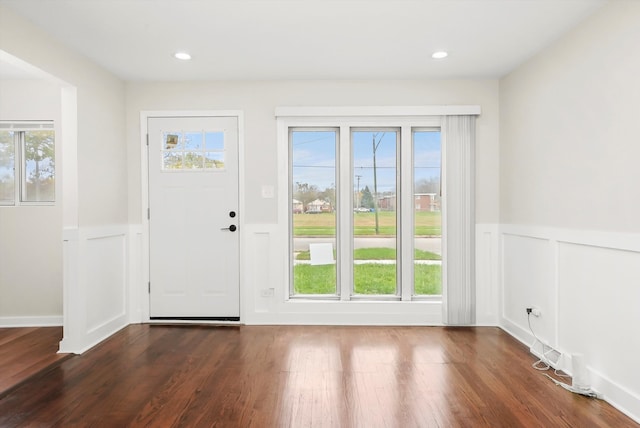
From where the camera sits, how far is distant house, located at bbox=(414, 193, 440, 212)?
408 centimetres

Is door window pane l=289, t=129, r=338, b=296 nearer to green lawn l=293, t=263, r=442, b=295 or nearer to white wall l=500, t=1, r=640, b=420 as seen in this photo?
green lawn l=293, t=263, r=442, b=295

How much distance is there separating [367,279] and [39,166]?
11.7ft

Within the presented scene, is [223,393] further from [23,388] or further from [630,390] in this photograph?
[630,390]

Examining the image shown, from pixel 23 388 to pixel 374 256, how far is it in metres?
3.08

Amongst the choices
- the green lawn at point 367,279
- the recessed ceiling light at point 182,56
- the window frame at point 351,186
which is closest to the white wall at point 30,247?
the recessed ceiling light at point 182,56

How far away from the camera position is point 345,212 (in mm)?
4047

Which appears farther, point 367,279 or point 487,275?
point 367,279

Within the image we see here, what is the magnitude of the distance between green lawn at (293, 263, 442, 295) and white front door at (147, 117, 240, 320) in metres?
0.71

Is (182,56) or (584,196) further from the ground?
(182,56)

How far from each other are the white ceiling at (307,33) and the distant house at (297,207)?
129cm

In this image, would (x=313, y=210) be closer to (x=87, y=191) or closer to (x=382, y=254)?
(x=382, y=254)

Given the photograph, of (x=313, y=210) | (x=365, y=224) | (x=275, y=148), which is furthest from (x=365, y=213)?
(x=275, y=148)

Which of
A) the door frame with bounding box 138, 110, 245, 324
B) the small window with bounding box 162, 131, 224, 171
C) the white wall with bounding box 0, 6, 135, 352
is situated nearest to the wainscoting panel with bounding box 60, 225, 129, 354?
the white wall with bounding box 0, 6, 135, 352

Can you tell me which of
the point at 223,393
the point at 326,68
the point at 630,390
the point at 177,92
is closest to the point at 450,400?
the point at 630,390
